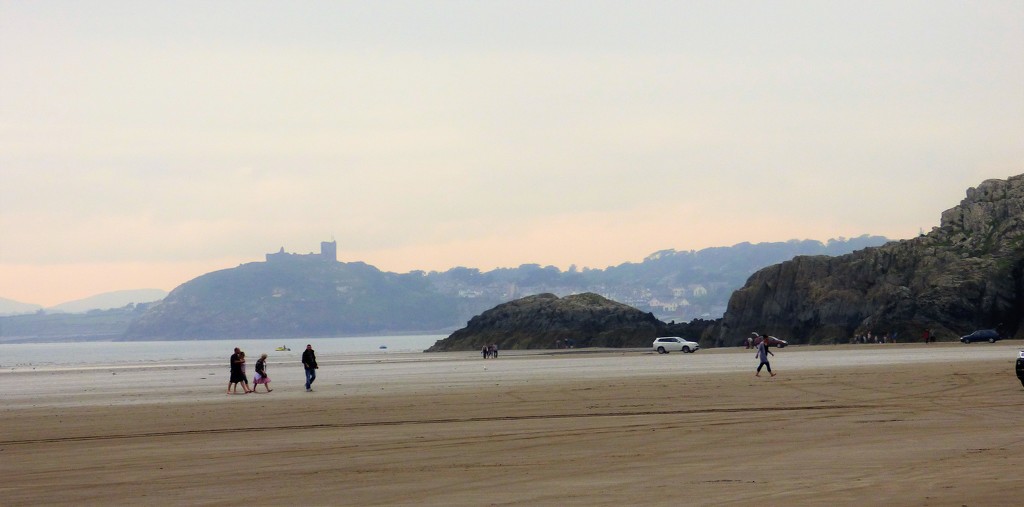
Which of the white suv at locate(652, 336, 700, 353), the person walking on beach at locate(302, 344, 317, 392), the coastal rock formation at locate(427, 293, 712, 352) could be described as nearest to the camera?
the person walking on beach at locate(302, 344, 317, 392)

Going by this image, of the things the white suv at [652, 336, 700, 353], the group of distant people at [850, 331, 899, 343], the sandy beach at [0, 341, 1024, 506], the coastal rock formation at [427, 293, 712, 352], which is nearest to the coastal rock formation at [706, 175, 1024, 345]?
the group of distant people at [850, 331, 899, 343]

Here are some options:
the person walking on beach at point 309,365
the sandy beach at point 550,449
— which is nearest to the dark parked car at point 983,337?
the sandy beach at point 550,449

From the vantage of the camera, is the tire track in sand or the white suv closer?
the tire track in sand

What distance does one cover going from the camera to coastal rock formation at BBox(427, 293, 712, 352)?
13799 cm

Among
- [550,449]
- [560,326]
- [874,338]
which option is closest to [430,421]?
[550,449]

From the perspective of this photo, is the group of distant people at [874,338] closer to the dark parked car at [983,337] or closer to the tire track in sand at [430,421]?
the dark parked car at [983,337]

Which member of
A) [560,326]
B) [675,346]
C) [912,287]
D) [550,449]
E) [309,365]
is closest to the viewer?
[550,449]

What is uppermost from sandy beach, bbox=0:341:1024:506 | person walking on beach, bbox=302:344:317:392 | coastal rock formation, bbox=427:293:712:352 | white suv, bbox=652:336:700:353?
coastal rock formation, bbox=427:293:712:352

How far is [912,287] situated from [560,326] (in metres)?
51.8

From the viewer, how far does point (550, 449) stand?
1812 centimetres

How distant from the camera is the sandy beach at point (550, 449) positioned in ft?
44.5

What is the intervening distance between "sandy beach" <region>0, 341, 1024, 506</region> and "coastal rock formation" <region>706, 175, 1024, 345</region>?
7352 cm

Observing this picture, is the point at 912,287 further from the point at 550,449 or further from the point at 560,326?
the point at 550,449

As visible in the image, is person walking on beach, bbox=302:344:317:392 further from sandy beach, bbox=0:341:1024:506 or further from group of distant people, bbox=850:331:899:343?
group of distant people, bbox=850:331:899:343
